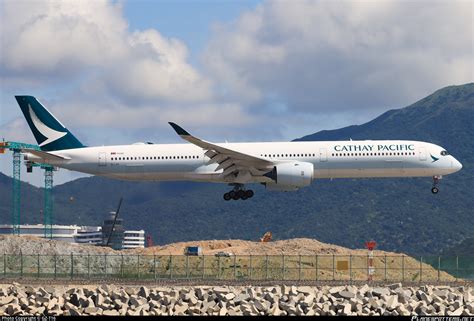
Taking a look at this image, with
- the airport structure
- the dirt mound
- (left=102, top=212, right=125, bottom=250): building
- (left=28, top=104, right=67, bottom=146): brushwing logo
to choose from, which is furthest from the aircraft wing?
the airport structure

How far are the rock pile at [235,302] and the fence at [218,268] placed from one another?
450 inches

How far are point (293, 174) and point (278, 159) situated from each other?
242 cm

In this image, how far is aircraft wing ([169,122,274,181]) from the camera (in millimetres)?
66188

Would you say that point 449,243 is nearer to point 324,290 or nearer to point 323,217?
point 323,217

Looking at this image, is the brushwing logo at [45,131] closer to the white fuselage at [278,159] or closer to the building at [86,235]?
the white fuselage at [278,159]

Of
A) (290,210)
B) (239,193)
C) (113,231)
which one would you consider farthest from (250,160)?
(290,210)

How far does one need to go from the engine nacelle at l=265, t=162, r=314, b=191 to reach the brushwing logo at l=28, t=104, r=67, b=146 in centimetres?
1593

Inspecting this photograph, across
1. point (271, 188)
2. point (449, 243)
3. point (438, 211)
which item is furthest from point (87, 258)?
point (438, 211)

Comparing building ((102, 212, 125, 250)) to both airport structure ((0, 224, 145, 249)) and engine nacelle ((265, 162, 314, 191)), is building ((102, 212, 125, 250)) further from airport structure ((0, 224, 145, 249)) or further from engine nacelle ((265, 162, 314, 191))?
engine nacelle ((265, 162, 314, 191))

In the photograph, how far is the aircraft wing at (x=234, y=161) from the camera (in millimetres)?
66188

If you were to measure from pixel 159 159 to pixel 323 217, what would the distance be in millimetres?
102536

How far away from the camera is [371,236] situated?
6186 inches

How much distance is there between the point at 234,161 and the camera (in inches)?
2670

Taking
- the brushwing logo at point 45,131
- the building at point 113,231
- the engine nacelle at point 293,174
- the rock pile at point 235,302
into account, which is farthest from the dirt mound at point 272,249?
the building at point 113,231
